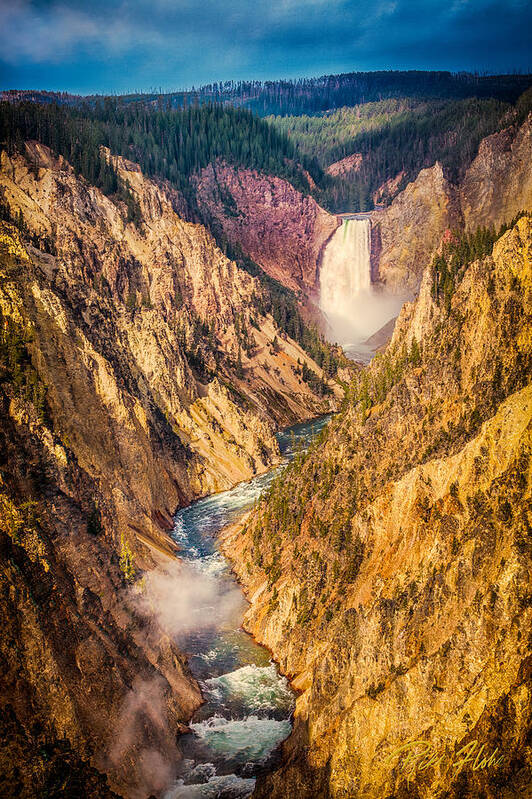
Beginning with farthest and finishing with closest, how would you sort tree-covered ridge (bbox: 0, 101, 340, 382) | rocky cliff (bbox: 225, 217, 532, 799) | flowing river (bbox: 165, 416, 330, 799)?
tree-covered ridge (bbox: 0, 101, 340, 382) → flowing river (bbox: 165, 416, 330, 799) → rocky cliff (bbox: 225, 217, 532, 799)

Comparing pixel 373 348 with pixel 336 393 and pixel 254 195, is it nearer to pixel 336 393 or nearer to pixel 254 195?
pixel 336 393

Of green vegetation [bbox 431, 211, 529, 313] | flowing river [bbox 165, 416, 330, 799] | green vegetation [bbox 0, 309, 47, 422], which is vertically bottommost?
flowing river [bbox 165, 416, 330, 799]

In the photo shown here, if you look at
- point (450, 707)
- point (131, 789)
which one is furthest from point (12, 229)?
point (450, 707)

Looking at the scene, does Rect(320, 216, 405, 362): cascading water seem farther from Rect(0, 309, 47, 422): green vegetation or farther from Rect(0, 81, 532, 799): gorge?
Rect(0, 309, 47, 422): green vegetation

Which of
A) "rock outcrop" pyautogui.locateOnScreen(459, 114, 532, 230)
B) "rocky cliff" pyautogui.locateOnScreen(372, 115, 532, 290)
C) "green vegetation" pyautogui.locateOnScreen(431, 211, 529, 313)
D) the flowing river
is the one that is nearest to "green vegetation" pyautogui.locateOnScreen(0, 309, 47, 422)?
the flowing river

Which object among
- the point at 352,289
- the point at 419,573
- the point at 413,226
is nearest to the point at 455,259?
the point at 419,573

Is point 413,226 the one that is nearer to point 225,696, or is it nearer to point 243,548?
point 243,548
